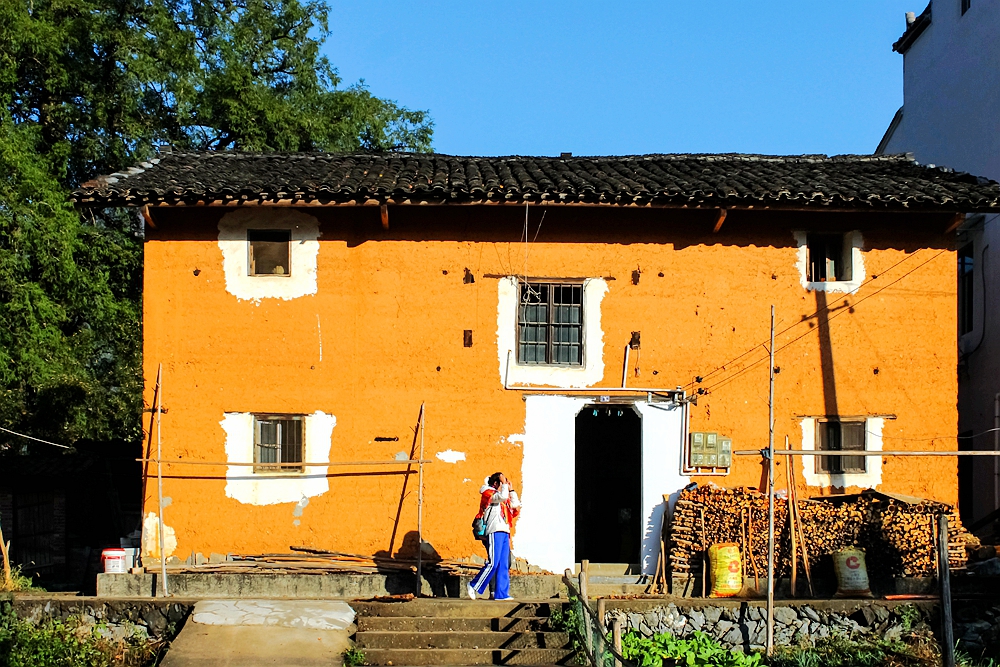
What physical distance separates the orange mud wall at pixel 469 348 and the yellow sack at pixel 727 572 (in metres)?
1.36

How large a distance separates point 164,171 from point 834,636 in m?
11.5

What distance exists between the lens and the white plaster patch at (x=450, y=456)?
1555 cm

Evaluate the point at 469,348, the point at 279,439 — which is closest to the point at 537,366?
the point at 469,348

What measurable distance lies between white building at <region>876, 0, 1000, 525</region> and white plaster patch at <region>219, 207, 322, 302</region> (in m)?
11.5

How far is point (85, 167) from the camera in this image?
24.2 m

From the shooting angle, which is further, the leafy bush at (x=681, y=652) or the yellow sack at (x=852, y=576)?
the yellow sack at (x=852, y=576)

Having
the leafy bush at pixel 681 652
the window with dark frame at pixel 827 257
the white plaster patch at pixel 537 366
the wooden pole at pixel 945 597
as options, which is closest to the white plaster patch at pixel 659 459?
the white plaster patch at pixel 537 366

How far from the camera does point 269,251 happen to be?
1591 cm

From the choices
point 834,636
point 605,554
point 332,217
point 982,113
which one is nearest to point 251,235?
point 332,217

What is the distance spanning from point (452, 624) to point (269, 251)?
5.91m

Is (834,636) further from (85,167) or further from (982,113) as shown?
(85,167)

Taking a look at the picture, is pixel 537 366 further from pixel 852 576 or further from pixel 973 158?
pixel 973 158

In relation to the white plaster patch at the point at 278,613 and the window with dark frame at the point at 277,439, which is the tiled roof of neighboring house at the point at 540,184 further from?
the white plaster patch at the point at 278,613

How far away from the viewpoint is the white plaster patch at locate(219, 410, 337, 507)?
15469 mm
